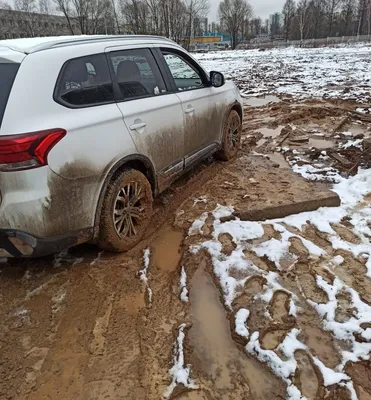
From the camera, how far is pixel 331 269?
3219 millimetres

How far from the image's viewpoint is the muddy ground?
222cm

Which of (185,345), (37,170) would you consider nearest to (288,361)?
(185,345)

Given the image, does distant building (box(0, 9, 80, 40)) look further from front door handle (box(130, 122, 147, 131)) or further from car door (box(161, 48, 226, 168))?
front door handle (box(130, 122, 147, 131))

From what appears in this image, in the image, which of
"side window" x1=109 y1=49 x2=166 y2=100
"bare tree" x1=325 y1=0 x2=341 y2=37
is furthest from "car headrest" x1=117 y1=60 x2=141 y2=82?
"bare tree" x1=325 y1=0 x2=341 y2=37

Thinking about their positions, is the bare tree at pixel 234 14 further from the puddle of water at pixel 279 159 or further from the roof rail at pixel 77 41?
the roof rail at pixel 77 41

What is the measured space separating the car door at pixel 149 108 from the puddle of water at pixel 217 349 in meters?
1.42

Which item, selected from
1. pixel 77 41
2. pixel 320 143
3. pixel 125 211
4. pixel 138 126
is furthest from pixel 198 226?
pixel 320 143

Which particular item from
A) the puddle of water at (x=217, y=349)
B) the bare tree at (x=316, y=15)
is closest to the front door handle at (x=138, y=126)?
the puddle of water at (x=217, y=349)

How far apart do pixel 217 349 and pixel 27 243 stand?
4.98 ft

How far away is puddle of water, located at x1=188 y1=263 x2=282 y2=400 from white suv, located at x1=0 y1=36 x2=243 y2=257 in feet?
3.14

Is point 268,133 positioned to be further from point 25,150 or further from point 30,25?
point 30,25

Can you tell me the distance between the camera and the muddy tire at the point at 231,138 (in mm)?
5559

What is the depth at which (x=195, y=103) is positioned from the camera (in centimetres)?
443

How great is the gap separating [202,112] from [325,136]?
3.50 m
